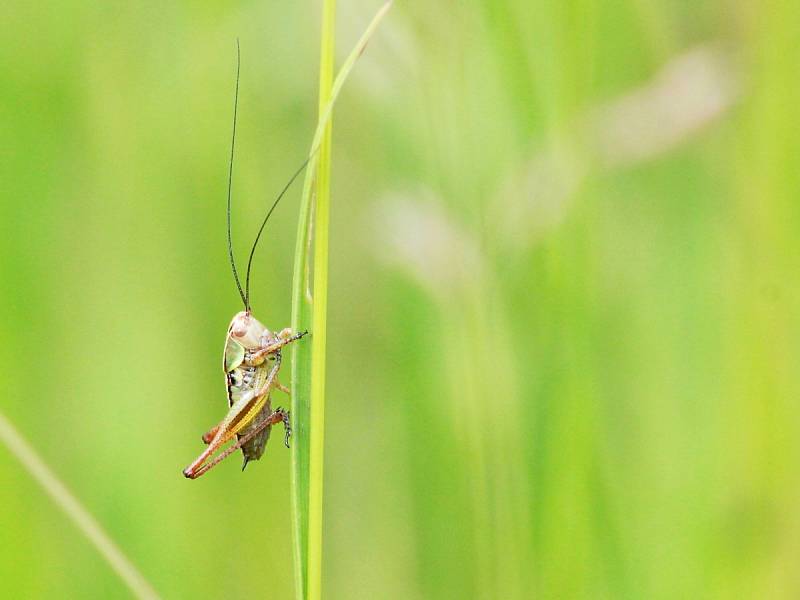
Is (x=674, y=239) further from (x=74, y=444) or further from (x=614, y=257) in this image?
(x=74, y=444)

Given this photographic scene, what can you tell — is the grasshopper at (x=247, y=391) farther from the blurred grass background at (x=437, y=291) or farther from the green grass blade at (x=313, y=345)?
the green grass blade at (x=313, y=345)

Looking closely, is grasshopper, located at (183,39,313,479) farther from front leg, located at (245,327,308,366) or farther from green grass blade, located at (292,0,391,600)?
green grass blade, located at (292,0,391,600)

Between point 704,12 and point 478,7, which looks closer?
point 478,7

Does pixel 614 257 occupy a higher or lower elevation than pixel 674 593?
higher

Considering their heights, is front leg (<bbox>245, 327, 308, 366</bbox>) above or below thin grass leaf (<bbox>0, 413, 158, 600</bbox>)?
A: above

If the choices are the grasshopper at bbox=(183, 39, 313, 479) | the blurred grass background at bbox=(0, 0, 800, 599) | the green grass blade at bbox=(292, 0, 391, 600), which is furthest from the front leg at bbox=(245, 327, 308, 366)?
the green grass blade at bbox=(292, 0, 391, 600)

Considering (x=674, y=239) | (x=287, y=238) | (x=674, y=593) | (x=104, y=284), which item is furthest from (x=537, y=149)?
(x=104, y=284)

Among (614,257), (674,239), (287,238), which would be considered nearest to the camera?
(614,257)
